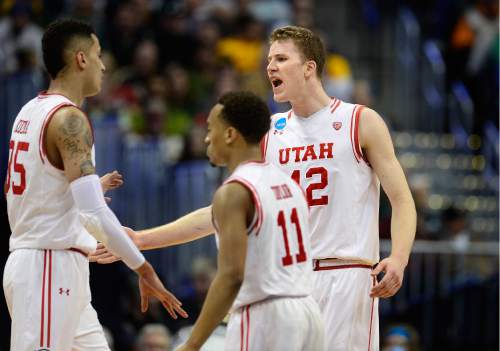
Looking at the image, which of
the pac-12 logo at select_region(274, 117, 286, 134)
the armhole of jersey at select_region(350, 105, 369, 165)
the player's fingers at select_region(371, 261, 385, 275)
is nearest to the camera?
the player's fingers at select_region(371, 261, 385, 275)

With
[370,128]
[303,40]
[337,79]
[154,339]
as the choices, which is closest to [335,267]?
[370,128]

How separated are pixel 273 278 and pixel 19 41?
910cm

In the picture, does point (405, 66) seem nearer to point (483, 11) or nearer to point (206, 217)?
point (483, 11)

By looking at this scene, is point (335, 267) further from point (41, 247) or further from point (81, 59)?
point (81, 59)

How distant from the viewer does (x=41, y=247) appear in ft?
23.3

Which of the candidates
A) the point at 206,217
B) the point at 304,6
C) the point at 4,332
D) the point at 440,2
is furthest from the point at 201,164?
the point at 440,2

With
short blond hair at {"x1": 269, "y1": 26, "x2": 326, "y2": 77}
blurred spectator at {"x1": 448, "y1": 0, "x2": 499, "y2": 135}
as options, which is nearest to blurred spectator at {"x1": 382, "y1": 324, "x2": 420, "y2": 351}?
short blond hair at {"x1": 269, "y1": 26, "x2": 326, "y2": 77}

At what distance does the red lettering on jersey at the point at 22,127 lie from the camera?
7199 mm

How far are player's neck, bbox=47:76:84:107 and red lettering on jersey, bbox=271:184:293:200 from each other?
1642 millimetres

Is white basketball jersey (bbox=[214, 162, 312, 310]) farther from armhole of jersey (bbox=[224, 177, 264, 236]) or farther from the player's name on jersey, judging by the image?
the player's name on jersey

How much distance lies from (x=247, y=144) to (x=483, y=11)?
1259 centimetres

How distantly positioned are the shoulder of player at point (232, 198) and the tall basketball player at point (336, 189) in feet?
4.78

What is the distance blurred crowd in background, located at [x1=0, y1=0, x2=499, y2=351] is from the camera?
1298 centimetres

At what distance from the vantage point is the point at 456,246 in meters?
13.7
